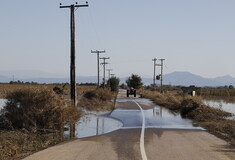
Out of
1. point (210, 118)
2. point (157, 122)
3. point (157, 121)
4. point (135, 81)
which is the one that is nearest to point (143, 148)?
point (157, 122)

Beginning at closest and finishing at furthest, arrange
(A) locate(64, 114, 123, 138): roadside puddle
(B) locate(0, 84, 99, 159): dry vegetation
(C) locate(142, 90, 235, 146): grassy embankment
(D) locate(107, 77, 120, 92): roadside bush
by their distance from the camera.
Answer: (B) locate(0, 84, 99, 159): dry vegetation, (A) locate(64, 114, 123, 138): roadside puddle, (C) locate(142, 90, 235, 146): grassy embankment, (D) locate(107, 77, 120, 92): roadside bush

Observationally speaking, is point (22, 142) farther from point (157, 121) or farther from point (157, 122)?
point (157, 121)

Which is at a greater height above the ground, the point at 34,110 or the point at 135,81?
the point at 135,81

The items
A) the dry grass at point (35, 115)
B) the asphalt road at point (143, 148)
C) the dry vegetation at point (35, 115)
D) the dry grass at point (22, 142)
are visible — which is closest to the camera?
the asphalt road at point (143, 148)

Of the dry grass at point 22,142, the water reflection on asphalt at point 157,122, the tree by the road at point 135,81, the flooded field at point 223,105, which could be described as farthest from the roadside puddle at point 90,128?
the tree by the road at point 135,81

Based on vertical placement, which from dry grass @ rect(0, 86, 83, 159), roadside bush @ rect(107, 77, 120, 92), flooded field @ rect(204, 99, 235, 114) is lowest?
flooded field @ rect(204, 99, 235, 114)

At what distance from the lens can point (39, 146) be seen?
1301 cm

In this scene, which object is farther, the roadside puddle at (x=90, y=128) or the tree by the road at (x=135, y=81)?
the tree by the road at (x=135, y=81)

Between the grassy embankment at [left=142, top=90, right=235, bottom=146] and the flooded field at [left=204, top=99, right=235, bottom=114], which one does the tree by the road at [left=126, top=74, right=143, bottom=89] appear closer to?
the flooded field at [left=204, top=99, right=235, bottom=114]

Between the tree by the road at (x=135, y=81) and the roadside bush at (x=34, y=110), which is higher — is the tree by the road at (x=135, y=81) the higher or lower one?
the higher one

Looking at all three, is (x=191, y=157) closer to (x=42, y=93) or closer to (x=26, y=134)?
(x=26, y=134)

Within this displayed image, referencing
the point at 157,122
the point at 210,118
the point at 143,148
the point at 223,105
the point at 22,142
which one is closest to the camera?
the point at 143,148

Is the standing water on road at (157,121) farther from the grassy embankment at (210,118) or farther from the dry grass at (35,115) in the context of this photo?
the dry grass at (35,115)

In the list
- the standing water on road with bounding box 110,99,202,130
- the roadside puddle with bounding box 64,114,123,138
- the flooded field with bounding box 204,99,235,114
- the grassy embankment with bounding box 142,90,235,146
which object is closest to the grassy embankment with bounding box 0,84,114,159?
the roadside puddle with bounding box 64,114,123,138
